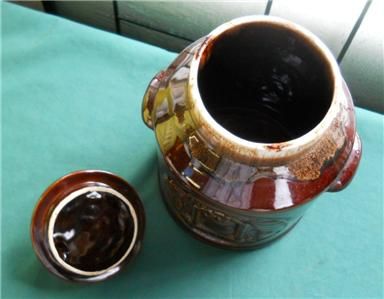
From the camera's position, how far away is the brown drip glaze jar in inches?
12.0

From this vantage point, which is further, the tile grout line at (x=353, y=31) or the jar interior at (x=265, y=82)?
the tile grout line at (x=353, y=31)

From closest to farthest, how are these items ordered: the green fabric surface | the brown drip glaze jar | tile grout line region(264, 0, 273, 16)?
the brown drip glaze jar, the green fabric surface, tile grout line region(264, 0, 273, 16)

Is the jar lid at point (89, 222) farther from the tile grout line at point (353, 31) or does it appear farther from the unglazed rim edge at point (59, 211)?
the tile grout line at point (353, 31)

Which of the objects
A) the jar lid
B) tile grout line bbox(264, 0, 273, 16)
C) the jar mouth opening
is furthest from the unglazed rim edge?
tile grout line bbox(264, 0, 273, 16)

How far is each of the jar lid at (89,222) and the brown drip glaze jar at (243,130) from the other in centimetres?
4

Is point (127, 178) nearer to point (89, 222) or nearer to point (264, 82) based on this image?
point (89, 222)

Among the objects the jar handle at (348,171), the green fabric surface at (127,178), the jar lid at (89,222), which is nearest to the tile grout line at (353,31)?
the green fabric surface at (127,178)

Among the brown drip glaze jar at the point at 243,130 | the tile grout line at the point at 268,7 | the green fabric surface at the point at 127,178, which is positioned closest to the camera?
the brown drip glaze jar at the point at 243,130

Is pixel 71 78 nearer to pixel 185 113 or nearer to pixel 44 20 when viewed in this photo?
pixel 44 20

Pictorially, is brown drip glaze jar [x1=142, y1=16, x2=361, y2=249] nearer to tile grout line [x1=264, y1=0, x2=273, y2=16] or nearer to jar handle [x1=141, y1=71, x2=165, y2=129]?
jar handle [x1=141, y1=71, x2=165, y2=129]

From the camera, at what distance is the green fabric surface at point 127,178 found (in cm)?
42

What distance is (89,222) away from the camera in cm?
42

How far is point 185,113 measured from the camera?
32 centimetres

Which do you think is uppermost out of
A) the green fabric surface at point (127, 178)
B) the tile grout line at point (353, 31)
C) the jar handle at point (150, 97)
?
the jar handle at point (150, 97)
